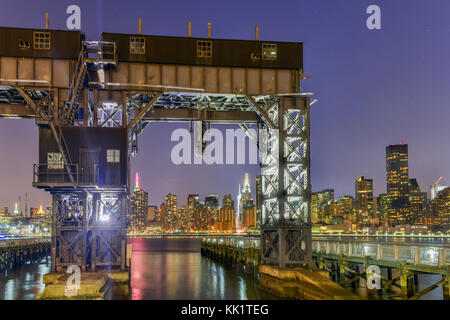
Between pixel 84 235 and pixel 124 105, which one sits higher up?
pixel 124 105

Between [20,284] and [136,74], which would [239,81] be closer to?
[136,74]

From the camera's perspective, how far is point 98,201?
3300 centimetres

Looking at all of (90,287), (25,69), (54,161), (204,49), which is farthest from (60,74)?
(90,287)

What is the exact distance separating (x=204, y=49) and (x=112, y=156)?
30.6ft

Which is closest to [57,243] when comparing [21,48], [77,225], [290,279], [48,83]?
[77,225]

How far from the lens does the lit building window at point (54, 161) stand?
30422mm

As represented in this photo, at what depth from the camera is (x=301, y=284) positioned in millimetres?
29109

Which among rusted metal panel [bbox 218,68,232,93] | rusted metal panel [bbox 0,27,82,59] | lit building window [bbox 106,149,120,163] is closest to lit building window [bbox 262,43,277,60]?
rusted metal panel [bbox 218,68,232,93]

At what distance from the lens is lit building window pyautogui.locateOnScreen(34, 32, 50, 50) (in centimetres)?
3198

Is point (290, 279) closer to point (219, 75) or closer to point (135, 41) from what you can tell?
point (219, 75)

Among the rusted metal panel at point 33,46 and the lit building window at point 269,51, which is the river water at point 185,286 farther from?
the rusted metal panel at point 33,46

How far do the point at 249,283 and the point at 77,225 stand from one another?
57.7ft

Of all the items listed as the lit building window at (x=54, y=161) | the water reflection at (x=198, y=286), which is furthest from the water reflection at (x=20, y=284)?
the lit building window at (x=54, y=161)

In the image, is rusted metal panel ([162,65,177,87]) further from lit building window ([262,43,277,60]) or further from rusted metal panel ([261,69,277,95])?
lit building window ([262,43,277,60])
